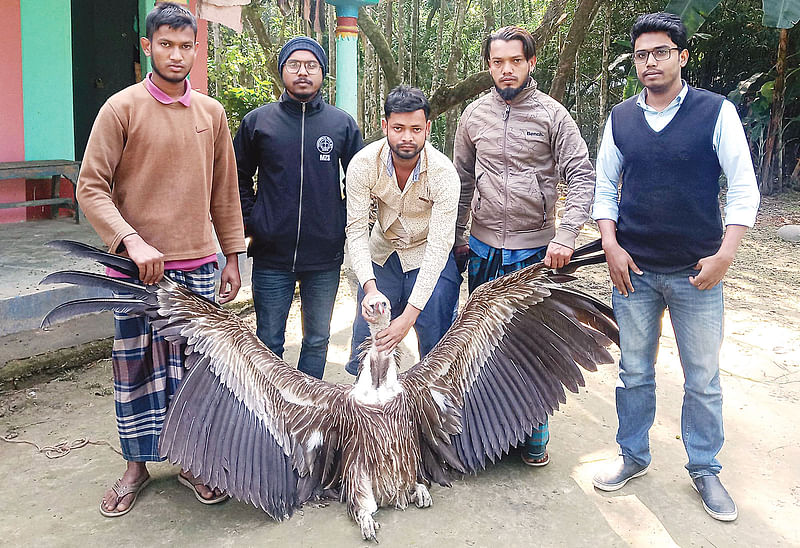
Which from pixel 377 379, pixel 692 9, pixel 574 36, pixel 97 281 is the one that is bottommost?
pixel 377 379

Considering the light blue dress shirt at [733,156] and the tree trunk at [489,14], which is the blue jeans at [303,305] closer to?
the light blue dress shirt at [733,156]

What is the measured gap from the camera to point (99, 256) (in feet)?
8.36

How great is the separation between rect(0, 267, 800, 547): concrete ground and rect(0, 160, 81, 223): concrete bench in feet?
8.65

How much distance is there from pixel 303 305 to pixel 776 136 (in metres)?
12.2

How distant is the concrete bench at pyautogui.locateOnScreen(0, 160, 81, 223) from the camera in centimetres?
598

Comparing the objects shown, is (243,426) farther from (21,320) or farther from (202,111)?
(21,320)

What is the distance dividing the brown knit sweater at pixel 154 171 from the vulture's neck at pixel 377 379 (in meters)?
0.86

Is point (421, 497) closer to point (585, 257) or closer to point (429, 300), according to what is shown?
point (429, 300)

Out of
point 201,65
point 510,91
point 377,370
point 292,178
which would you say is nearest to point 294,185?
point 292,178

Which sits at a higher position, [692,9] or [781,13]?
[692,9]

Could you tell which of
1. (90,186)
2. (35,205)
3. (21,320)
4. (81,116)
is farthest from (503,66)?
(81,116)

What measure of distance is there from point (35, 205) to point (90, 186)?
4.42 m

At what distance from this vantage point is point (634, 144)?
2883mm

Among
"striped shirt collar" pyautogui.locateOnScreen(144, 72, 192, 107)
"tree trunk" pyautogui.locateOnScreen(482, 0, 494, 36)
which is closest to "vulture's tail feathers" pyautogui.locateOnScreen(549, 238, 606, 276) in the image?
"striped shirt collar" pyautogui.locateOnScreen(144, 72, 192, 107)
